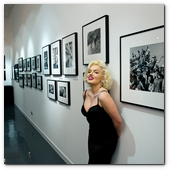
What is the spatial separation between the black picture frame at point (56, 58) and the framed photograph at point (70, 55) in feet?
0.57

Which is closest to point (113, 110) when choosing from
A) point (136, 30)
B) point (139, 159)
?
point (139, 159)

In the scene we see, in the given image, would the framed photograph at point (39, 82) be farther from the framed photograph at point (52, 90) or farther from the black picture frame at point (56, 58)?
the black picture frame at point (56, 58)

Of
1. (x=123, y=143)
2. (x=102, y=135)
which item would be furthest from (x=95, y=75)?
(x=123, y=143)

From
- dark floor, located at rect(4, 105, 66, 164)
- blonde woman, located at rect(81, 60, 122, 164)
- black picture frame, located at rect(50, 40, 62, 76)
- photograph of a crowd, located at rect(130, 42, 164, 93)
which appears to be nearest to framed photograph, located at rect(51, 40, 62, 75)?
black picture frame, located at rect(50, 40, 62, 76)

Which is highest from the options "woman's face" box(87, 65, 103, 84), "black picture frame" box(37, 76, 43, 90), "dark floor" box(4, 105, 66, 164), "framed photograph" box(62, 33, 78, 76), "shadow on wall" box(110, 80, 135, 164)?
"framed photograph" box(62, 33, 78, 76)

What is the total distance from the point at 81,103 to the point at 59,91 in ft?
2.91

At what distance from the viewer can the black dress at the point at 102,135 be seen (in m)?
1.67

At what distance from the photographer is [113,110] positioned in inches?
62.3

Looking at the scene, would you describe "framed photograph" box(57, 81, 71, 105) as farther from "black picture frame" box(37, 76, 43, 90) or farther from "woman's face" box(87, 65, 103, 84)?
"black picture frame" box(37, 76, 43, 90)

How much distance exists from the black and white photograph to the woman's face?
12.8 inches

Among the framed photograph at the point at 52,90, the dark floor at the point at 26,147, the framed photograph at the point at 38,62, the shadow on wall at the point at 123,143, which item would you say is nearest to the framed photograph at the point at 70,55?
the framed photograph at the point at 52,90

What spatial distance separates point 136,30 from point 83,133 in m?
1.71

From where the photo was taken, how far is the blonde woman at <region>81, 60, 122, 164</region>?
65.2 inches
